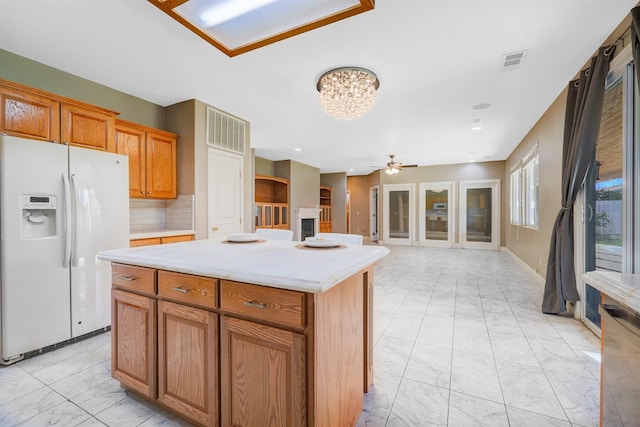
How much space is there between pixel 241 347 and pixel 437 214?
27.9 ft

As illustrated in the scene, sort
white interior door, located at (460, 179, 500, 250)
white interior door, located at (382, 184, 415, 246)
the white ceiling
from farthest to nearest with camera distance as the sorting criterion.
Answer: white interior door, located at (382, 184, 415, 246), white interior door, located at (460, 179, 500, 250), the white ceiling

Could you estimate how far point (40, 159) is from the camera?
225 cm

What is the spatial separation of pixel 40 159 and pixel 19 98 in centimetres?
53

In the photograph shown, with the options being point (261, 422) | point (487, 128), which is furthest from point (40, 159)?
point (487, 128)

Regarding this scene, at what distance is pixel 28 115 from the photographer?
91.0 inches

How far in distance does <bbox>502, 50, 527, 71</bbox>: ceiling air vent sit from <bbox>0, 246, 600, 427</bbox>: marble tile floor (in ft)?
8.50

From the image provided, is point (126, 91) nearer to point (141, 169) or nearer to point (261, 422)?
point (141, 169)

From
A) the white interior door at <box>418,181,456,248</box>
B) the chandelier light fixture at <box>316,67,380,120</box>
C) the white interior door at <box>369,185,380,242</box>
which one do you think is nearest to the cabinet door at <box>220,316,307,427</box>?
the chandelier light fixture at <box>316,67,380,120</box>

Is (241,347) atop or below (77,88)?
below

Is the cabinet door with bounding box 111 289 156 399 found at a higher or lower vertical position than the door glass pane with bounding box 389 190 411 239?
lower

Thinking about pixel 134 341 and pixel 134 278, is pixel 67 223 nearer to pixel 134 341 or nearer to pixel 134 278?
pixel 134 278

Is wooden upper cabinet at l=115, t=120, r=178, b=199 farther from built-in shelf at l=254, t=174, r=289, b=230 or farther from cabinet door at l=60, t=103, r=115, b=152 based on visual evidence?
built-in shelf at l=254, t=174, r=289, b=230

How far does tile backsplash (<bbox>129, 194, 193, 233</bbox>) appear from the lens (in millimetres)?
3531

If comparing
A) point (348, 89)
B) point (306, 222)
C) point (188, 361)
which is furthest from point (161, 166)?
point (306, 222)
